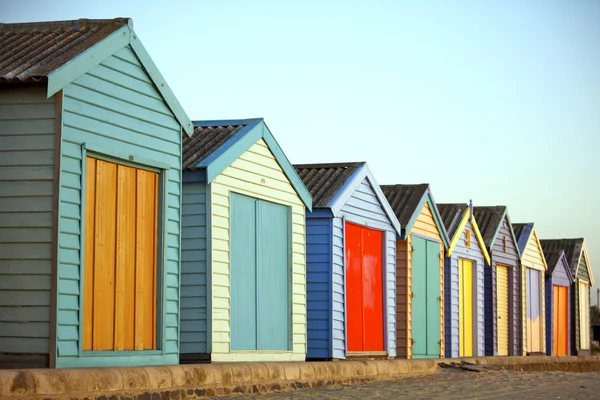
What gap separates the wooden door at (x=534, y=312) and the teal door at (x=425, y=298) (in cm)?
797

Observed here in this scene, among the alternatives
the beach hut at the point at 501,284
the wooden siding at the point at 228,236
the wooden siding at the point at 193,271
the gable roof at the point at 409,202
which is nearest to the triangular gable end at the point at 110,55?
the wooden siding at the point at 193,271

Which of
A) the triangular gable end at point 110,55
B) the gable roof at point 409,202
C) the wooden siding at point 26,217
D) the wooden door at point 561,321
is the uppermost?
the triangular gable end at point 110,55

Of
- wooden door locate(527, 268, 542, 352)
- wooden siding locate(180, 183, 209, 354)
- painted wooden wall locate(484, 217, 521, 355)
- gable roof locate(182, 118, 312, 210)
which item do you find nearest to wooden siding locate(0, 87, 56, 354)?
gable roof locate(182, 118, 312, 210)

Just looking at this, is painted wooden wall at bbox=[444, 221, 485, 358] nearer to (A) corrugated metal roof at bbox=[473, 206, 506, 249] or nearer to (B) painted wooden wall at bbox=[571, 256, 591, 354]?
(A) corrugated metal roof at bbox=[473, 206, 506, 249]

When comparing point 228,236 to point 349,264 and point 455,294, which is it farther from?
point 455,294

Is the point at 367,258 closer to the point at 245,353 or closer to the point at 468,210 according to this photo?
the point at 245,353

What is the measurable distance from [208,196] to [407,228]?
7587 millimetres

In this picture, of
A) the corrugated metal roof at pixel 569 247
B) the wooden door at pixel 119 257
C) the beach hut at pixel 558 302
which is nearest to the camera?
the wooden door at pixel 119 257

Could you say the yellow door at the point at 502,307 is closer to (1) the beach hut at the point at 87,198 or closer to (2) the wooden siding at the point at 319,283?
(2) the wooden siding at the point at 319,283

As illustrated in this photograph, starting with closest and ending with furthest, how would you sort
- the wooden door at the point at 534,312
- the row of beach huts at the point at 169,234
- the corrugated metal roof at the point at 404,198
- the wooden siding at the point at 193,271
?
the row of beach huts at the point at 169,234 → the wooden siding at the point at 193,271 → the corrugated metal roof at the point at 404,198 → the wooden door at the point at 534,312

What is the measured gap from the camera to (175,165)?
A: 12508 mm

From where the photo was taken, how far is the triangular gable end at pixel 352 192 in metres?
17.3

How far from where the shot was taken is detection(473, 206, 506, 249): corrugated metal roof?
26.4 meters

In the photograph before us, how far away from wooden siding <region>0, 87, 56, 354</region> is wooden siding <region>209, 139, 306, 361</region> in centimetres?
350
